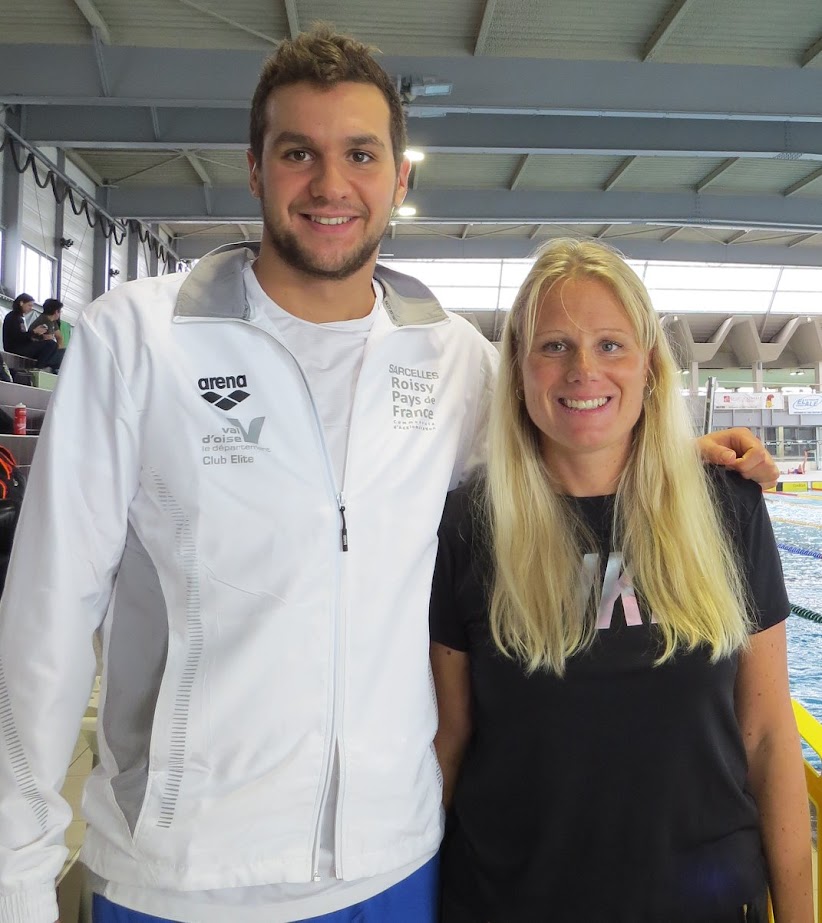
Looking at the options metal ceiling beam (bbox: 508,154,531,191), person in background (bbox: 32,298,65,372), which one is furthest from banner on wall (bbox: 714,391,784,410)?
person in background (bbox: 32,298,65,372)

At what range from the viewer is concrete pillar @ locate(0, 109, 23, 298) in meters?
9.26

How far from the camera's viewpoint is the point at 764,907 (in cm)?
140

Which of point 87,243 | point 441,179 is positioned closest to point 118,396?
point 441,179

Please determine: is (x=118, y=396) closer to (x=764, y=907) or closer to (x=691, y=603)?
(x=691, y=603)

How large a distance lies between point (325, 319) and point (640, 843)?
1.07m

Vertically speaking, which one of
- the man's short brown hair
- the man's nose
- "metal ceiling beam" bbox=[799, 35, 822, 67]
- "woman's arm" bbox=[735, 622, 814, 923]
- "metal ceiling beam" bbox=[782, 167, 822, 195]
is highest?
"metal ceiling beam" bbox=[782, 167, 822, 195]

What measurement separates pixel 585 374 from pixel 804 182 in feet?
39.5

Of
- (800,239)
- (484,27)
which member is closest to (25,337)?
(484,27)

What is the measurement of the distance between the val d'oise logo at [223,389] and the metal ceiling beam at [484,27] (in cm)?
615

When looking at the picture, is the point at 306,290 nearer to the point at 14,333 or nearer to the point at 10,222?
the point at 14,333

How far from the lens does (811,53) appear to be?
7.00 meters

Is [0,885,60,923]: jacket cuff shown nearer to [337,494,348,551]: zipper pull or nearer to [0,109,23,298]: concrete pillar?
[337,494,348,551]: zipper pull

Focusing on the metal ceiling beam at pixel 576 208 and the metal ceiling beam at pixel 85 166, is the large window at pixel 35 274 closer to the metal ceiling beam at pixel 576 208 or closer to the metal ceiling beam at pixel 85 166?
the metal ceiling beam at pixel 85 166

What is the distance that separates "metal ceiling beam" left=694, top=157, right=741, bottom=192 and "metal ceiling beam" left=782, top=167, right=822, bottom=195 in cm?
129
